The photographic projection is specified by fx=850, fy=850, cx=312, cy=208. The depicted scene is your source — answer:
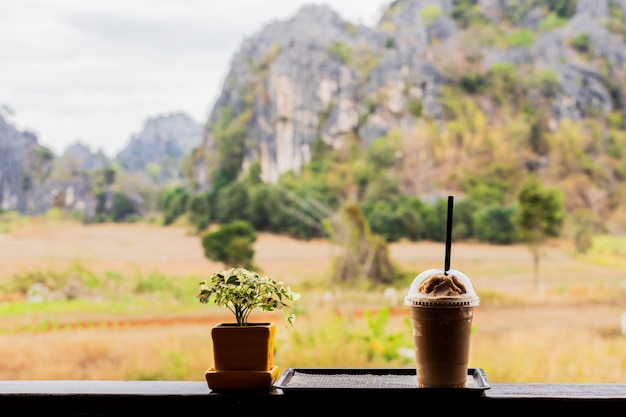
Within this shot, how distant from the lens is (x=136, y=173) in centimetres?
737

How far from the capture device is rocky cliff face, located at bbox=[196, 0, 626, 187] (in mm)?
7285

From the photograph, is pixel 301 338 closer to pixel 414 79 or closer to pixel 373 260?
pixel 373 260

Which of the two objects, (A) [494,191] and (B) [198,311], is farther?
(A) [494,191]

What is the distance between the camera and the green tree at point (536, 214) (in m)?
6.84

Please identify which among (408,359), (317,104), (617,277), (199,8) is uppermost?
(199,8)

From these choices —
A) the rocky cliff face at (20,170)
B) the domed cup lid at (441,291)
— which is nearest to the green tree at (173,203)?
the rocky cliff face at (20,170)

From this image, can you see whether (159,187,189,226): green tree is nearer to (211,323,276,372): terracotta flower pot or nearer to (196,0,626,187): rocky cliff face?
(196,0,626,187): rocky cliff face

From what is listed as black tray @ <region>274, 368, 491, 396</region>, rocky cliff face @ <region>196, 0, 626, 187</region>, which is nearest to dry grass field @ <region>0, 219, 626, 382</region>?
rocky cliff face @ <region>196, 0, 626, 187</region>

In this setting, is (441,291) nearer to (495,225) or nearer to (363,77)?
(495,225)

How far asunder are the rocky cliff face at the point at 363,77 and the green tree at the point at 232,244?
0.59m

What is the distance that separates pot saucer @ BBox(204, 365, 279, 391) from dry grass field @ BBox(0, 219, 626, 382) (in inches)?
183

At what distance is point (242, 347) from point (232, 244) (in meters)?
5.61

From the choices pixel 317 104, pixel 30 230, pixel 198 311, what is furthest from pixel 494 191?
pixel 30 230

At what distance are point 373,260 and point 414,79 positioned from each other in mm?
1661
